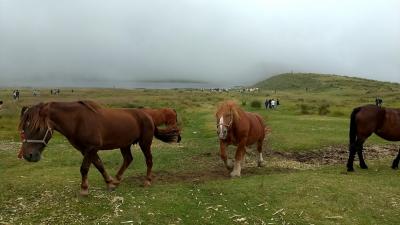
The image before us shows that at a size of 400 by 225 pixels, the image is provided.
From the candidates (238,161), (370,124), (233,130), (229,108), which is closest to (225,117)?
(229,108)

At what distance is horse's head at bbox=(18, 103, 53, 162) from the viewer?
397 inches

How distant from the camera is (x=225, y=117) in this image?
13.8 metres

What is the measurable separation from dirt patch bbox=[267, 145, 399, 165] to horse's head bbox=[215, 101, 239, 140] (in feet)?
20.6

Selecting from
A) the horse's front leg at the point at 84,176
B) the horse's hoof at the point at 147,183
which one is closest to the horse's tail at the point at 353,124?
the horse's hoof at the point at 147,183

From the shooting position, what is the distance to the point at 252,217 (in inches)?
406

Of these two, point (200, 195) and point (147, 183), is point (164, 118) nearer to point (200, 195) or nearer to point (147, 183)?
point (147, 183)

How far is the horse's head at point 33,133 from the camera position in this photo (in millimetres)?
10078

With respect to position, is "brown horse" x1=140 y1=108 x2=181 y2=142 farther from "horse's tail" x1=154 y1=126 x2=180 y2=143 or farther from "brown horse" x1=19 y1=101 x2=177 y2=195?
"brown horse" x1=19 y1=101 x2=177 y2=195

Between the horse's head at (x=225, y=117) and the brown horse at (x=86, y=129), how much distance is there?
2151mm

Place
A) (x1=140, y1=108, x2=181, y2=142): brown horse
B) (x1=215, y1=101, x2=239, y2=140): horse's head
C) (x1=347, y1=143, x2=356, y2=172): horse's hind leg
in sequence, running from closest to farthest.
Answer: (x1=215, y1=101, x2=239, y2=140): horse's head < (x1=347, y1=143, x2=356, y2=172): horse's hind leg < (x1=140, y1=108, x2=181, y2=142): brown horse

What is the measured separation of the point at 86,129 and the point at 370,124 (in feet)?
34.3

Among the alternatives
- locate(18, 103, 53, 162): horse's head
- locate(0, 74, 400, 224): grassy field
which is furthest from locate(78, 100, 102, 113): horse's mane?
locate(0, 74, 400, 224): grassy field

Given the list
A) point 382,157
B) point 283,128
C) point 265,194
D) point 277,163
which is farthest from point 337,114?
point 265,194

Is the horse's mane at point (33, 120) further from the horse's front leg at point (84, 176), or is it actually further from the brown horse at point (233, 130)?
the brown horse at point (233, 130)
